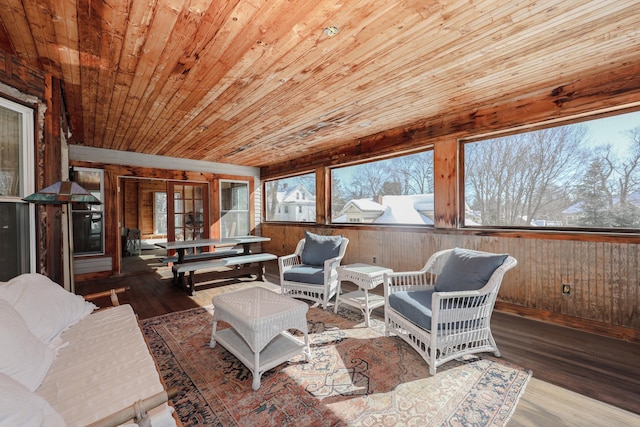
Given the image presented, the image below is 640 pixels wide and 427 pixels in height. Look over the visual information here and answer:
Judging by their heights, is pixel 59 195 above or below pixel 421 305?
above

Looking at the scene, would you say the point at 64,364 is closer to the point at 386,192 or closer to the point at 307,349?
the point at 307,349

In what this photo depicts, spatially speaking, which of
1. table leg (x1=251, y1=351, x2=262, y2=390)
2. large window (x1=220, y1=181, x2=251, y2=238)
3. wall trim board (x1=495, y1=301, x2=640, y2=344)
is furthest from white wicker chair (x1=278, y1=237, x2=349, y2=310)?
large window (x1=220, y1=181, x2=251, y2=238)

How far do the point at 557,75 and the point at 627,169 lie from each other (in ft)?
3.85

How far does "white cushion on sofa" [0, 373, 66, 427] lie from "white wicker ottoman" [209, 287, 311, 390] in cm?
118

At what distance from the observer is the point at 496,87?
2.93 meters

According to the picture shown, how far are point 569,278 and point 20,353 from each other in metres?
4.42

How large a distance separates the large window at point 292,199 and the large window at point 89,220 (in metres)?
3.66

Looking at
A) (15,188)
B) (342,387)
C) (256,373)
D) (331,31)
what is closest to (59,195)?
(15,188)

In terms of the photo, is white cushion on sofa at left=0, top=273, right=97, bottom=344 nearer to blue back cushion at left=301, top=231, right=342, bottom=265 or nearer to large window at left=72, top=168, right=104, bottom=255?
blue back cushion at left=301, top=231, right=342, bottom=265

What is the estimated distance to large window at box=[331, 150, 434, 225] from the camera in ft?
14.1

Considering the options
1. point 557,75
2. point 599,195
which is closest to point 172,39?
point 557,75

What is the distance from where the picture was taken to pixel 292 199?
22.7 feet

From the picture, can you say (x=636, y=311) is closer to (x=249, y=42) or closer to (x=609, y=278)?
(x=609, y=278)

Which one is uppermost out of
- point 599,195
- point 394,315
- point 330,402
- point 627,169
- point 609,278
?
point 627,169
